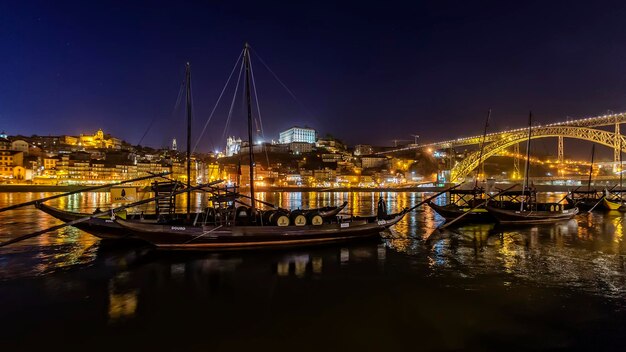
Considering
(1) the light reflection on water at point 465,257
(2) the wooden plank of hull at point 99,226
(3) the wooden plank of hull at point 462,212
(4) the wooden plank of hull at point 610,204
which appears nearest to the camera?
(1) the light reflection on water at point 465,257

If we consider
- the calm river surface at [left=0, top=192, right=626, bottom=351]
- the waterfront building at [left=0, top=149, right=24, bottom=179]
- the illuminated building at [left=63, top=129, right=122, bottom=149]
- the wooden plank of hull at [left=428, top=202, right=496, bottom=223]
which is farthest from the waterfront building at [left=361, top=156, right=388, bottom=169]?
the calm river surface at [left=0, top=192, right=626, bottom=351]

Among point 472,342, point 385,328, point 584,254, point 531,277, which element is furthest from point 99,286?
point 584,254

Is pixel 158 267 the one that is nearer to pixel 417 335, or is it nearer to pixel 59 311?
pixel 59 311

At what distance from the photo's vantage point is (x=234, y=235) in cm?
1447

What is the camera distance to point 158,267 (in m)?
12.4

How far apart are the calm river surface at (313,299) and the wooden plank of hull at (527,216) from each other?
7288mm

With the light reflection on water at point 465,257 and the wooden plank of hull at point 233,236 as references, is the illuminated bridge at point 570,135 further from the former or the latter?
the wooden plank of hull at point 233,236

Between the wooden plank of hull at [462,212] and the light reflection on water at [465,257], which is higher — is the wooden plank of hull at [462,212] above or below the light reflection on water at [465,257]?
above

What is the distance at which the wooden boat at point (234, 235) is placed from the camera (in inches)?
539

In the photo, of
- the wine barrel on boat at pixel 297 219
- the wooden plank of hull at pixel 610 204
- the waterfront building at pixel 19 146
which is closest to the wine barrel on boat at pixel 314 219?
the wine barrel on boat at pixel 297 219

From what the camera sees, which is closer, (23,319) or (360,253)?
(23,319)

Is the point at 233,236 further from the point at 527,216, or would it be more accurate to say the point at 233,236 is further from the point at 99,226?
the point at 527,216

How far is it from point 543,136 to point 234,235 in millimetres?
81894

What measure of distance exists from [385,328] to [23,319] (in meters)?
8.07
